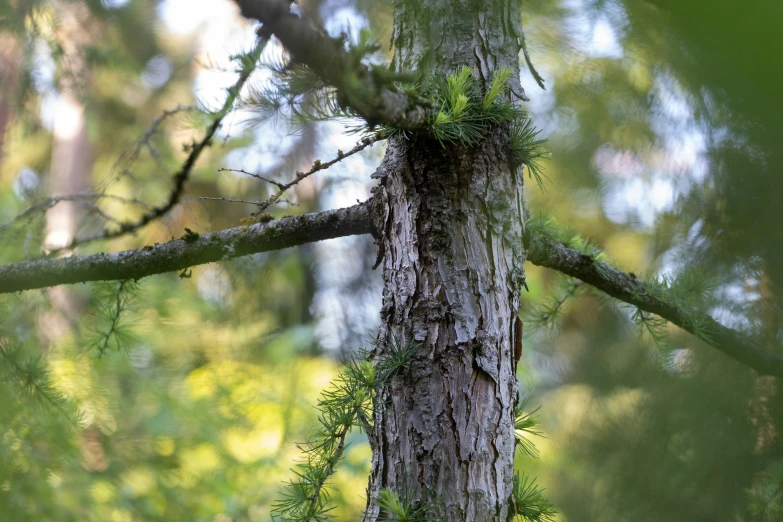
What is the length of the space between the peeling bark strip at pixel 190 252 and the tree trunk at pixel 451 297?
0.12 m

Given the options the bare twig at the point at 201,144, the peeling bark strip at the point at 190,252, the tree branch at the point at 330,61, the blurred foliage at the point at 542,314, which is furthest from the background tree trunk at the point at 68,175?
the tree branch at the point at 330,61

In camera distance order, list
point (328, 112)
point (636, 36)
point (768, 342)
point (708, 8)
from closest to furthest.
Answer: point (708, 8)
point (328, 112)
point (768, 342)
point (636, 36)

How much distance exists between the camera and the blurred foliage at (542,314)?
120cm

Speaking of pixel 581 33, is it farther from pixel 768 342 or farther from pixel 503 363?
pixel 503 363

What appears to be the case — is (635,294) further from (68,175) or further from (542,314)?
(68,175)

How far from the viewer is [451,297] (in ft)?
3.51

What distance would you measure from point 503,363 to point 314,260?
8.08 ft

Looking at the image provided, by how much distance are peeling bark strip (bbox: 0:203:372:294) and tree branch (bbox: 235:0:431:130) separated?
42 cm

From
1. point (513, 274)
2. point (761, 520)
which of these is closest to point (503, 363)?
point (513, 274)

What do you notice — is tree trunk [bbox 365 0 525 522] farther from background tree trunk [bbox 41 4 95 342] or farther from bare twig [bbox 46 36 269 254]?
background tree trunk [bbox 41 4 95 342]

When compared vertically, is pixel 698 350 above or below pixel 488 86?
below

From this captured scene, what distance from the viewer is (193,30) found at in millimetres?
5801

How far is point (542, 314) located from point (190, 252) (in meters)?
1.04

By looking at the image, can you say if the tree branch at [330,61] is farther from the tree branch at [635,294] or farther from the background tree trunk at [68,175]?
the background tree trunk at [68,175]
